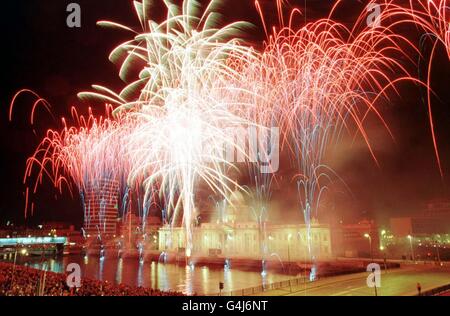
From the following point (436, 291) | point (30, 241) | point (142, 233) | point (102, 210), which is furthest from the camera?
point (102, 210)

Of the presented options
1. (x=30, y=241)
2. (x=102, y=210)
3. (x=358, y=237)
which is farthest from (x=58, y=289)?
(x=102, y=210)

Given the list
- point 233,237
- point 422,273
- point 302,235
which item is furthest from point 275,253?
point 422,273

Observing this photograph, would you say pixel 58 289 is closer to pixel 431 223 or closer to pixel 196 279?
pixel 196 279

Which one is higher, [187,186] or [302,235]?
[187,186]

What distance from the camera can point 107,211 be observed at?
472 ft

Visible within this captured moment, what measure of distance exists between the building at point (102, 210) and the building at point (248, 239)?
44.3m

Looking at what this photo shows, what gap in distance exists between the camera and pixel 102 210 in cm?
13938

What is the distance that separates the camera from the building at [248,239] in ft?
214

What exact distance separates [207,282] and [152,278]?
9.91 metres

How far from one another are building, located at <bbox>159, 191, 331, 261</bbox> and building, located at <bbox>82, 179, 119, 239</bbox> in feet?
Answer: 145

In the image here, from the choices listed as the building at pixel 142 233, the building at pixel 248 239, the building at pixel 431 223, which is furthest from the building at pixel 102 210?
the building at pixel 431 223

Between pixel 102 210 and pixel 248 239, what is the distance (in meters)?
78.0
